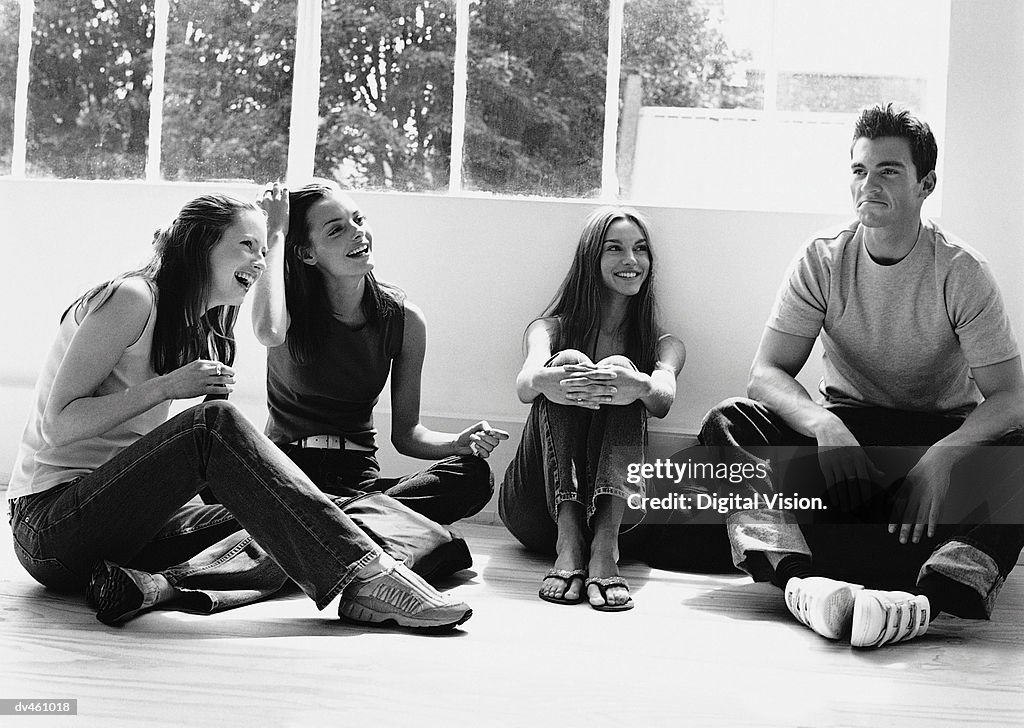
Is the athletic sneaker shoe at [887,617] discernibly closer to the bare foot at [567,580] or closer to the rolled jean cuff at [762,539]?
the rolled jean cuff at [762,539]

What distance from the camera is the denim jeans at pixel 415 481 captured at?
242 centimetres

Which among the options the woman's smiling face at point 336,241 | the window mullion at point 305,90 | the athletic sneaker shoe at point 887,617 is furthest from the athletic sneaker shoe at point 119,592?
the window mullion at point 305,90

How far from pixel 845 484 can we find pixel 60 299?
8.12 ft

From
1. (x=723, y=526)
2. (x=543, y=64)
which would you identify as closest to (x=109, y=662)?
(x=723, y=526)

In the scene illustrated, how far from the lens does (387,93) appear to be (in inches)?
125

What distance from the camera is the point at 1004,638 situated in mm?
1976

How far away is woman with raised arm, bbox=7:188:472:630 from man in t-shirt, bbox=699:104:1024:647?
0.82m

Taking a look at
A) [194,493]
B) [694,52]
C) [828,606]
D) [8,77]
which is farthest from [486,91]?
[828,606]

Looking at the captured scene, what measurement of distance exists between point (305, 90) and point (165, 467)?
174 centimetres

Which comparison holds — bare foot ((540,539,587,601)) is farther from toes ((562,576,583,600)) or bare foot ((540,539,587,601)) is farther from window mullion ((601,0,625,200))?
window mullion ((601,0,625,200))

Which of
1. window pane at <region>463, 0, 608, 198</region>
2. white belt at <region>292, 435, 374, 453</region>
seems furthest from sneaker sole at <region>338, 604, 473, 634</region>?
window pane at <region>463, 0, 608, 198</region>

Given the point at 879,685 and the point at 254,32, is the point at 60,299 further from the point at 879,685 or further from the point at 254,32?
the point at 879,685

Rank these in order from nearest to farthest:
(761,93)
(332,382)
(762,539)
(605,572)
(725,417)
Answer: (762,539), (605,572), (725,417), (332,382), (761,93)

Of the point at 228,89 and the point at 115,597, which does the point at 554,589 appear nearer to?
the point at 115,597
